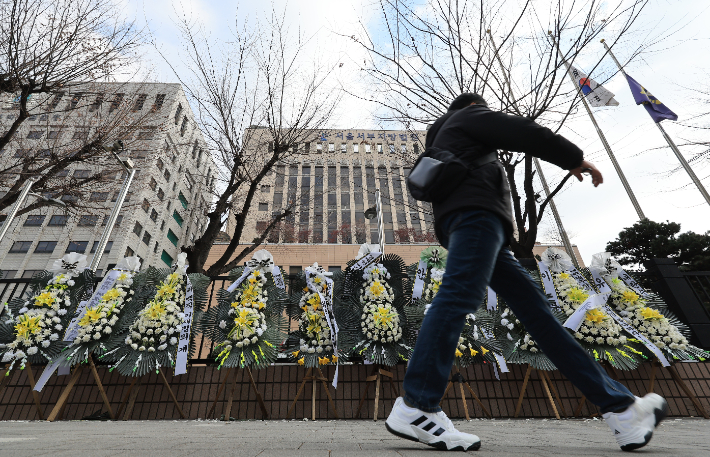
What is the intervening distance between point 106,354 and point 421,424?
4.18 metres

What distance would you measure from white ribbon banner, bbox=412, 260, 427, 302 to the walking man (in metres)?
2.79

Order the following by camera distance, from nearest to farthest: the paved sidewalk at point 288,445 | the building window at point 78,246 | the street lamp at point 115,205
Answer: the paved sidewalk at point 288,445, the street lamp at point 115,205, the building window at point 78,246

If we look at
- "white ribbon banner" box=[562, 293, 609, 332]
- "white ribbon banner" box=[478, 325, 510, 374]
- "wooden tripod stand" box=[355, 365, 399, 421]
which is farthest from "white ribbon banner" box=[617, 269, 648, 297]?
"wooden tripod stand" box=[355, 365, 399, 421]

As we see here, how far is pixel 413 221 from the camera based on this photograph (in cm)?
4244

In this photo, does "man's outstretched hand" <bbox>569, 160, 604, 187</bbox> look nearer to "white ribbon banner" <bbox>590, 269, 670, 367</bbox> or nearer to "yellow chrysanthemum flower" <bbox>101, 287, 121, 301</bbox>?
"white ribbon banner" <bbox>590, 269, 670, 367</bbox>

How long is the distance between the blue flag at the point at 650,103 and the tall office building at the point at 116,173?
1713 cm

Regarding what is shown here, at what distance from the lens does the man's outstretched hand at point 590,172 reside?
1893mm

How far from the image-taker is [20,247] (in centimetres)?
3647

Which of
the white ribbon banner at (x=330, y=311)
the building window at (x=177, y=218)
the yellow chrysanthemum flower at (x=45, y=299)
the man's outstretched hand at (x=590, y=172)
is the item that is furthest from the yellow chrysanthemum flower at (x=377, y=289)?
the building window at (x=177, y=218)

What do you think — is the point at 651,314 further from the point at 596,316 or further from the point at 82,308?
the point at 82,308

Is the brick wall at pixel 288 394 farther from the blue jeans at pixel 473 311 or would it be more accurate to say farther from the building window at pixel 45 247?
the building window at pixel 45 247

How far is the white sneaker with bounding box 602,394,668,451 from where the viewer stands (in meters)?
1.45

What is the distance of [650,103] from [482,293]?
18.1m

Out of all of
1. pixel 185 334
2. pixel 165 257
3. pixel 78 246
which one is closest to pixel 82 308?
pixel 185 334
